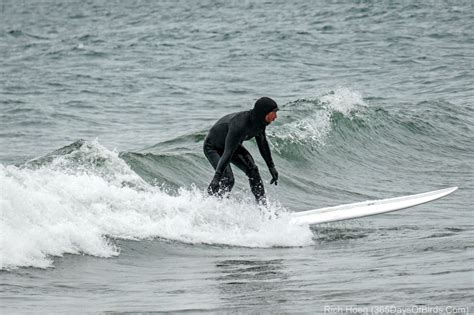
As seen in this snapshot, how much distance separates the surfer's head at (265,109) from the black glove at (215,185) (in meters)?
0.78

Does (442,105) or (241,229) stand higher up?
(241,229)

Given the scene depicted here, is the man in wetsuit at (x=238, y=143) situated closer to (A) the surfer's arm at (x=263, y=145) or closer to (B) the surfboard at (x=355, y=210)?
(A) the surfer's arm at (x=263, y=145)

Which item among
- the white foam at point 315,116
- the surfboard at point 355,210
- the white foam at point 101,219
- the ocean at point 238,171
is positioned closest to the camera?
the ocean at point 238,171

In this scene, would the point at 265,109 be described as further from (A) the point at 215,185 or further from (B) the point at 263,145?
(A) the point at 215,185

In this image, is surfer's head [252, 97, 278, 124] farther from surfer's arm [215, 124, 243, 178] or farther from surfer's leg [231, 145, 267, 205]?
surfer's leg [231, 145, 267, 205]

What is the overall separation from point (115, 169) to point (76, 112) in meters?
10.7

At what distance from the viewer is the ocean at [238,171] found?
7.28 meters

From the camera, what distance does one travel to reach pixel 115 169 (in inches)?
484

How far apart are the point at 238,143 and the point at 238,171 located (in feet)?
15.3

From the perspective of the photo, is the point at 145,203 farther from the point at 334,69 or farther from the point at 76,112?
the point at 334,69

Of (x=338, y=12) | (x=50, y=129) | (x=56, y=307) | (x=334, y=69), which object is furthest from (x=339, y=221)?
(x=338, y=12)

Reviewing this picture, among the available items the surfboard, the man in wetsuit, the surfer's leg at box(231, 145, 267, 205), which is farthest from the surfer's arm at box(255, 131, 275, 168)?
the surfboard

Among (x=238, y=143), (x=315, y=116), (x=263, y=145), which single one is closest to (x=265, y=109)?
(x=238, y=143)

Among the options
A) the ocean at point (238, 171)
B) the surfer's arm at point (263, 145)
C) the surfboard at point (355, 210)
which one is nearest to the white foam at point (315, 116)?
the ocean at point (238, 171)
